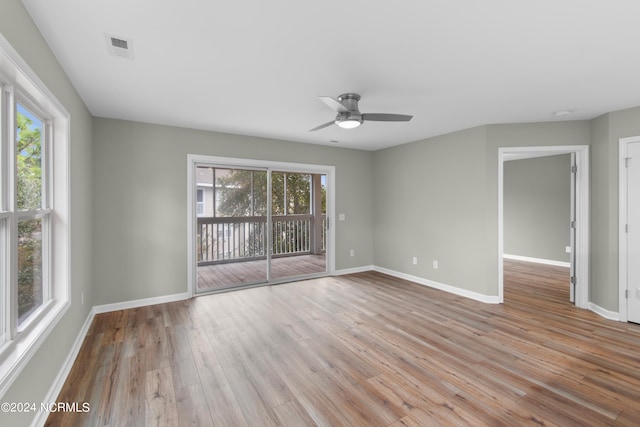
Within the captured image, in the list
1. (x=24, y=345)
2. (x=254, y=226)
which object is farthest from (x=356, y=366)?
(x=254, y=226)

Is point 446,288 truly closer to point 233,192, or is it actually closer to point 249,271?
point 249,271

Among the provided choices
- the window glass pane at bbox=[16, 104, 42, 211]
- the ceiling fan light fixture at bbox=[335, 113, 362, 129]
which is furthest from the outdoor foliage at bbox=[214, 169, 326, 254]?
the window glass pane at bbox=[16, 104, 42, 211]

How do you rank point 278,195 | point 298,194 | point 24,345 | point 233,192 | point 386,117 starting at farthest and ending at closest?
point 298,194
point 278,195
point 233,192
point 386,117
point 24,345

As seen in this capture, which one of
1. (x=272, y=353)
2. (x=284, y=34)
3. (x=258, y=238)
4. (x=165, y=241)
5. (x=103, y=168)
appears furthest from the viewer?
(x=258, y=238)

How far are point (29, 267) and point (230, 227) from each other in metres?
4.04

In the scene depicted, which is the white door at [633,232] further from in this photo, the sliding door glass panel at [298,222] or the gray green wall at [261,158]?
the sliding door glass panel at [298,222]

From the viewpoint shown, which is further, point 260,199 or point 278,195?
point 278,195

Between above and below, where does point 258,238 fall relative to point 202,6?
below

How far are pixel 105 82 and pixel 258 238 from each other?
380cm

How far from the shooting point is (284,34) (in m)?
1.88

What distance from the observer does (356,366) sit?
2.38 m

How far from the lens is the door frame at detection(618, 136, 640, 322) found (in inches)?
129

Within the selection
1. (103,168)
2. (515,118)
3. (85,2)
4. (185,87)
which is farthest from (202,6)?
(515,118)

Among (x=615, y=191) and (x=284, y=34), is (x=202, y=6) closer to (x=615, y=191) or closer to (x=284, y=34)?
(x=284, y=34)
